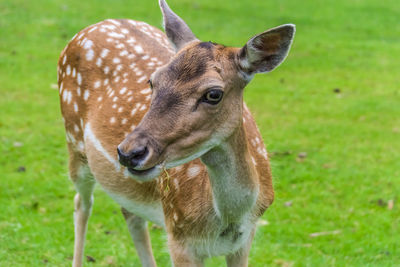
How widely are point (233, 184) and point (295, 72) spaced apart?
8.12 m

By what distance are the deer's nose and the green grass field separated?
1338 mm

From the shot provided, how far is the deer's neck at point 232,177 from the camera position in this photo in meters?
3.25

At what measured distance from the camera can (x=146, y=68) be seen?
432 centimetres

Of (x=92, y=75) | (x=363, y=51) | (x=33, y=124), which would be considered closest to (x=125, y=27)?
(x=92, y=75)

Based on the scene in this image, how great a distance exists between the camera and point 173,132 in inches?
116

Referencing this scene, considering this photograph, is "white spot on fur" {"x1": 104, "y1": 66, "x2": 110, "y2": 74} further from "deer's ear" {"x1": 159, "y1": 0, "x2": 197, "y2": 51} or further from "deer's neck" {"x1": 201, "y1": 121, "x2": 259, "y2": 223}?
"deer's neck" {"x1": 201, "y1": 121, "x2": 259, "y2": 223}

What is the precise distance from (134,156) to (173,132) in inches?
9.8

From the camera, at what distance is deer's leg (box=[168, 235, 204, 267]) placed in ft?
11.9

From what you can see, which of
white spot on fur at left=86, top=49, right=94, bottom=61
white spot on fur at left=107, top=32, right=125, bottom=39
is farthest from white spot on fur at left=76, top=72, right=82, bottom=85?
white spot on fur at left=107, top=32, right=125, bottom=39

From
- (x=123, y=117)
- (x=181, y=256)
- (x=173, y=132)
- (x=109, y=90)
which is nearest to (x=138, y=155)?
(x=173, y=132)

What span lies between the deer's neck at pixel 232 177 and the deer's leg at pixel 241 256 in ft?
1.47

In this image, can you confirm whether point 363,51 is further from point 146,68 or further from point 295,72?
point 146,68

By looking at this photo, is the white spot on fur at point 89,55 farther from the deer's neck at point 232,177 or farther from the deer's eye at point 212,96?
the deer's eye at point 212,96

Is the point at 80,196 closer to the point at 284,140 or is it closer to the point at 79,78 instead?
the point at 79,78
